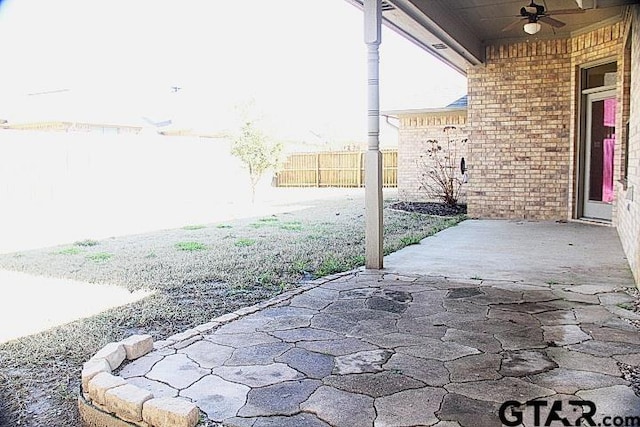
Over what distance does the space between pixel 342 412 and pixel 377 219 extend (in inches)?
139

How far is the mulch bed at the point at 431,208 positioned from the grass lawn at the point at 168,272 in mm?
1157

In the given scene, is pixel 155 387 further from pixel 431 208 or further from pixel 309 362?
pixel 431 208

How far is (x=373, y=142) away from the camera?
5844mm

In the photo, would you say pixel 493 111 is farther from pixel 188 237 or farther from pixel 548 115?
pixel 188 237

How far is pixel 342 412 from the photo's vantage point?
101 inches

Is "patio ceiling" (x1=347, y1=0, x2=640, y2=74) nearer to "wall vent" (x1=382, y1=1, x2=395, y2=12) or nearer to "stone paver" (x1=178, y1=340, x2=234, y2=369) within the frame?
"wall vent" (x1=382, y1=1, x2=395, y2=12)

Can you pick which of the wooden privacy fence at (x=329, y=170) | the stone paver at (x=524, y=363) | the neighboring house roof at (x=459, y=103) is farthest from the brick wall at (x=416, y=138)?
the stone paver at (x=524, y=363)

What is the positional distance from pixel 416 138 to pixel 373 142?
9.88 metres

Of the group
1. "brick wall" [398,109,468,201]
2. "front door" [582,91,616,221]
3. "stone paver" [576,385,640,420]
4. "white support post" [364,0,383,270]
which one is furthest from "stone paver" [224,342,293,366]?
"brick wall" [398,109,468,201]

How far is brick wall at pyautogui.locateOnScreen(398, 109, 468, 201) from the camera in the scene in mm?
14859

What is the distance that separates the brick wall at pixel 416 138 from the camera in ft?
48.8

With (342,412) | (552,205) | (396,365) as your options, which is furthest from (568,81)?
(342,412)

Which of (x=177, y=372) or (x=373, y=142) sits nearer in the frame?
(x=177, y=372)

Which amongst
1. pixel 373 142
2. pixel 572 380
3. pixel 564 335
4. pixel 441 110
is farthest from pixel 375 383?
pixel 441 110
